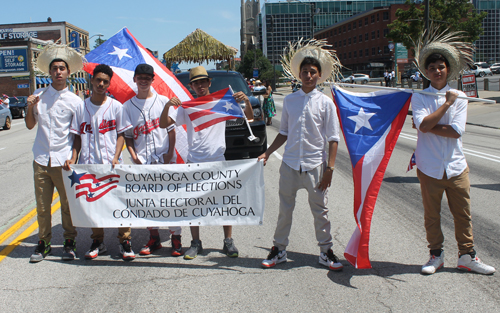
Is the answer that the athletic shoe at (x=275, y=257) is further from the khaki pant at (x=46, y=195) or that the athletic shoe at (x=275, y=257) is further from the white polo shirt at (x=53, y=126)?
the white polo shirt at (x=53, y=126)

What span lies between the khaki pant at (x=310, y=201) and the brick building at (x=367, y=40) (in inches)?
2513

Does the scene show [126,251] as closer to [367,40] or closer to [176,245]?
[176,245]

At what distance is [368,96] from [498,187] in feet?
15.3

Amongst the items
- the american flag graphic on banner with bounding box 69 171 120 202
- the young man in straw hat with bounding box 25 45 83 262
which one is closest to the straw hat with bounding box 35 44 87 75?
the young man in straw hat with bounding box 25 45 83 262

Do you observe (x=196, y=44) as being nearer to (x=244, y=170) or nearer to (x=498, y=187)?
(x=498, y=187)

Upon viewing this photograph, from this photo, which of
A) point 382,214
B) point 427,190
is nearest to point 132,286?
point 427,190

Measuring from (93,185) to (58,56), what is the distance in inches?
54.9

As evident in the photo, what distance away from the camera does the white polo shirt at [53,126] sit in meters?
4.50

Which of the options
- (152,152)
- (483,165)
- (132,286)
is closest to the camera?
(132,286)

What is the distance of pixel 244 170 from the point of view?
14.7ft

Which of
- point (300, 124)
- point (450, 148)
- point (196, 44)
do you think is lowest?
point (450, 148)

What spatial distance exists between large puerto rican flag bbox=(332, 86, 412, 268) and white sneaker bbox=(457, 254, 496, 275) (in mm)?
900

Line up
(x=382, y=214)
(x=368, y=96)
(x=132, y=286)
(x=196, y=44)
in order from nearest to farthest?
1. (x=132, y=286)
2. (x=368, y=96)
3. (x=382, y=214)
4. (x=196, y=44)

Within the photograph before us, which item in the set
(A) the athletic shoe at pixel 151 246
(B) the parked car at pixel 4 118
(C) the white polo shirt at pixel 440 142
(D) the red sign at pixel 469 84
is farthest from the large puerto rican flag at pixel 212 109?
(B) the parked car at pixel 4 118
